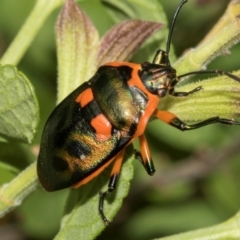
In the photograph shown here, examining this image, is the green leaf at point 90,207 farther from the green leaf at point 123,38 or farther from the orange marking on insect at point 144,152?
the green leaf at point 123,38

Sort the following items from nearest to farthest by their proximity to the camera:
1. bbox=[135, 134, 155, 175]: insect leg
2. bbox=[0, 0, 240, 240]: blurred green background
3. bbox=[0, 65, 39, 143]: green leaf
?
1. bbox=[0, 65, 39, 143]: green leaf
2. bbox=[135, 134, 155, 175]: insect leg
3. bbox=[0, 0, 240, 240]: blurred green background

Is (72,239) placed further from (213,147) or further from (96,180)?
(213,147)

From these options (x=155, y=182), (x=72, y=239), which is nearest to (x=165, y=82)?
(x=72, y=239)

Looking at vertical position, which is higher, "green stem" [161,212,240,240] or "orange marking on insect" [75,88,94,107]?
"orange marking on insect" [75,88,94,107]

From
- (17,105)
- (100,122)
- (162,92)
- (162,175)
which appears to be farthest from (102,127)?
(162,175)

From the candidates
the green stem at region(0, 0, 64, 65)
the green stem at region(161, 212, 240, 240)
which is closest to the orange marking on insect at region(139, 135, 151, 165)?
the green stem at region(161, 212, 240, 240)

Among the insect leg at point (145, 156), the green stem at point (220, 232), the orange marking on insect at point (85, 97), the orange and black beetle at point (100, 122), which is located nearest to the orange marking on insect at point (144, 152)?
the insect leg at point (145, 156)

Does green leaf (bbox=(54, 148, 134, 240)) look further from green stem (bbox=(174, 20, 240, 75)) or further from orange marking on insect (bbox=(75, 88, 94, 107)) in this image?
green stem (bbox=(174, 20, 240, 75))
